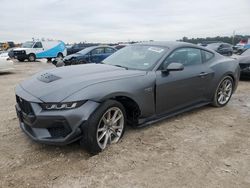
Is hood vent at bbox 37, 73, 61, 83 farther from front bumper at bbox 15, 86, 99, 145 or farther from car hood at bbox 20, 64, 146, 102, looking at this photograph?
front bumper at bbox 15, 86, 99, 145

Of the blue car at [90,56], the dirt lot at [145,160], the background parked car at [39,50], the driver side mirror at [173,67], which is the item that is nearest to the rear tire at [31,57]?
the background parked car at [39,50]

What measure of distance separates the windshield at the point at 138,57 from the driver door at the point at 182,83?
0.65 ft

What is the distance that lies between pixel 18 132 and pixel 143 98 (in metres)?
2.11

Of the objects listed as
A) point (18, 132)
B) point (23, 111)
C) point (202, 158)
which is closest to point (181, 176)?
point (202, 158)

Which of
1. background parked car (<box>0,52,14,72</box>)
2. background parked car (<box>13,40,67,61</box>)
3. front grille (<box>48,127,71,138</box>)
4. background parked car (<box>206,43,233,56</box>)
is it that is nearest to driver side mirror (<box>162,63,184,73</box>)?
front grille (<box>48,127,71,138</box>)

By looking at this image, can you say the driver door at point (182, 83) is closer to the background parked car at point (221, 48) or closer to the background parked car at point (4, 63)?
the background parked car at point (4, 63)

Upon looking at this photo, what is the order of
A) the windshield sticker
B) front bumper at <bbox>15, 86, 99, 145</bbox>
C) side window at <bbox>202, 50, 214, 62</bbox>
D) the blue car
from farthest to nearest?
the blue car, side window at <bbox>202, 50, 214, 62</bbox>, the windshield sticker, front bumper at <bbox>15, 86, 99, 145</bbox>

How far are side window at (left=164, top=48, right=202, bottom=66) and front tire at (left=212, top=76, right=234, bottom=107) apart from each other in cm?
88

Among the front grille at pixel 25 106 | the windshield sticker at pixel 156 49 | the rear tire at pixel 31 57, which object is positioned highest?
the windshield sticker at pixel 156 49

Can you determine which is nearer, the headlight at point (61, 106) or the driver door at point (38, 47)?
the headlight at point (61, 106)

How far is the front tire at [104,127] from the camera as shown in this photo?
→ 333 cm

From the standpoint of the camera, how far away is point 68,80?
3646 mm

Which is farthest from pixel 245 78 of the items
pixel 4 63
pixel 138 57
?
pixel 4 63

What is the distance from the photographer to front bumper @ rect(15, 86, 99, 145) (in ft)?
10.6
